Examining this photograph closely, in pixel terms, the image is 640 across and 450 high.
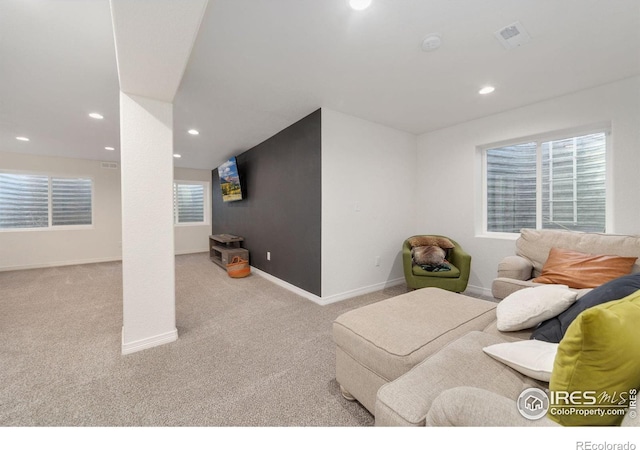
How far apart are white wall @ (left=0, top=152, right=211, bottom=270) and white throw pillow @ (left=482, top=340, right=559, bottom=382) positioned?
6844 mm

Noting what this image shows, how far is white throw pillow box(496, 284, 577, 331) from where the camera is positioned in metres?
1.14

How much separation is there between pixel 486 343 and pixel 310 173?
2.39 metres

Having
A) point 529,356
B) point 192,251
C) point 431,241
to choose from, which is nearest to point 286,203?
point 431,241

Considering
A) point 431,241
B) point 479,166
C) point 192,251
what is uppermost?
point 479,166

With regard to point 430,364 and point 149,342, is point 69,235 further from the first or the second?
point 430,364

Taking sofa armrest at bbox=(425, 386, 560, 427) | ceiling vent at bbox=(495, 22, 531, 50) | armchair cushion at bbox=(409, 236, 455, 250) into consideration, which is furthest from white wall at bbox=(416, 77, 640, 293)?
sofa armrest at bbox=(425, 386, 560, 427)

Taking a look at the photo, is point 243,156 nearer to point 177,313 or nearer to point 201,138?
point 201,138

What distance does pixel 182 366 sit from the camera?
1718 mm

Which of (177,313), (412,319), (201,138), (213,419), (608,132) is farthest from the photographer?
(201,138)

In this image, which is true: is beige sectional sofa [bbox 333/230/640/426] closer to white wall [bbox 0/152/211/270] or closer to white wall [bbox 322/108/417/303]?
white wall [bbox 322/108/417/303]

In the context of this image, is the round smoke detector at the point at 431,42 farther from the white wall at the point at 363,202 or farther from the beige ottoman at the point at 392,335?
the beige ottoman at the point at 392,335

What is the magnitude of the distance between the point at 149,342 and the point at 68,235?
483 cm

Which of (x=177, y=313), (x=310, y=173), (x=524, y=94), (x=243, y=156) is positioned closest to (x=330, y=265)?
(x=310, y=173)
